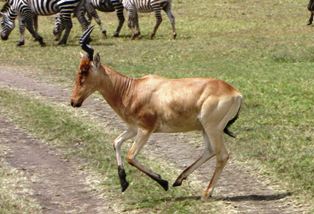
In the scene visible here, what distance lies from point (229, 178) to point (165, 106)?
1.49m

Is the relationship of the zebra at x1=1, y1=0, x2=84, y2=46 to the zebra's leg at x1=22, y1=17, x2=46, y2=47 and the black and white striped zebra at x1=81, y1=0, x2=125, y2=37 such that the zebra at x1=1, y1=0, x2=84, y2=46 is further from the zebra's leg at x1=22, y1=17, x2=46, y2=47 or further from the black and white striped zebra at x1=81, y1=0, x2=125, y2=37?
the black and white striped zebra at x1=81, y1=0, x2=125, y2=37

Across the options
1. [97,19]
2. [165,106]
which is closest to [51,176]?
[165,106]

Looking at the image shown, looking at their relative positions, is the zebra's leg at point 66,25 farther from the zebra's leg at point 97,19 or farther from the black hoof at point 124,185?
the black hoof at point 124,185

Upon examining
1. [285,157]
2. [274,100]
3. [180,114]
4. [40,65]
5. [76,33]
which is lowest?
[76,33]

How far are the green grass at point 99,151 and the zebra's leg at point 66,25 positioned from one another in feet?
26.4

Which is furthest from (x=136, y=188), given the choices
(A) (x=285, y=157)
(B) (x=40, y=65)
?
(B) (x=40, y=65)

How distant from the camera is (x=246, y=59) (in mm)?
19812

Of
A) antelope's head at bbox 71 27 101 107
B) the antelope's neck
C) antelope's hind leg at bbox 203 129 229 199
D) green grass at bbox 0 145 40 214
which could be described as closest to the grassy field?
antelope's hind leg at bbox 203 129 229 199

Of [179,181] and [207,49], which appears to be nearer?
[179,181]

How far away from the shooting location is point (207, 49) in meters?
21.6

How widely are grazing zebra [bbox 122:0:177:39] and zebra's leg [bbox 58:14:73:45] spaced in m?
2.08

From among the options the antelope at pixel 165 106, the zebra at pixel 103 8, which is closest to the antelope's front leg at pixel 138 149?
the antelope at pixel 165 106

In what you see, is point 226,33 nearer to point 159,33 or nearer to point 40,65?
point 159,33

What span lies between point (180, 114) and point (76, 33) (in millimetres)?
18435
